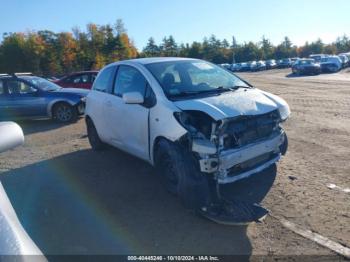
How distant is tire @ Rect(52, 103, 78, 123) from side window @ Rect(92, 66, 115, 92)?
16.7ft

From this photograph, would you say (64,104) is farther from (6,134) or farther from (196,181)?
(6,134)

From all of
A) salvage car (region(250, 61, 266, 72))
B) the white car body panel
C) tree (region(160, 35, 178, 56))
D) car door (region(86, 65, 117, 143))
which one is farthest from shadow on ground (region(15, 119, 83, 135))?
tree (region(160, 35, 178, 56))

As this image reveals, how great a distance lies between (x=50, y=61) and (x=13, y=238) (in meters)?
60.0

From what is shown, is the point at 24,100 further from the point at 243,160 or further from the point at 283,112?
the point at 243,160

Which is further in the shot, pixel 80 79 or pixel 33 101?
pixel 80 79

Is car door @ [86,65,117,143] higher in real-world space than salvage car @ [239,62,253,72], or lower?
higher

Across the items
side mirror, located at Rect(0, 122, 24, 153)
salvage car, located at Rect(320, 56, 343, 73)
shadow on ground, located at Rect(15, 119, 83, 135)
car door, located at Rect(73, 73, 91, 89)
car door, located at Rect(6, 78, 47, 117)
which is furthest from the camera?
salvage car, located at Rect(320, 56, 343, 73)

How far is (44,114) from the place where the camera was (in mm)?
11953

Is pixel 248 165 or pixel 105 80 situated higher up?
pixel 105 80

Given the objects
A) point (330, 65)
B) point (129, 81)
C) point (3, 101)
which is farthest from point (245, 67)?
point (129, 81)

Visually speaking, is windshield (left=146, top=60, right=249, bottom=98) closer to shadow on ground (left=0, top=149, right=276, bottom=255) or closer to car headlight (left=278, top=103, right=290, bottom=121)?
car headlight (left=278, top=103, right=290, bottom=121)

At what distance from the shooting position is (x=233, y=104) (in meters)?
4.69

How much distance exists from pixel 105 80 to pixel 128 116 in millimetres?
1445

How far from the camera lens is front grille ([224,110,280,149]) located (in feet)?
14.8
